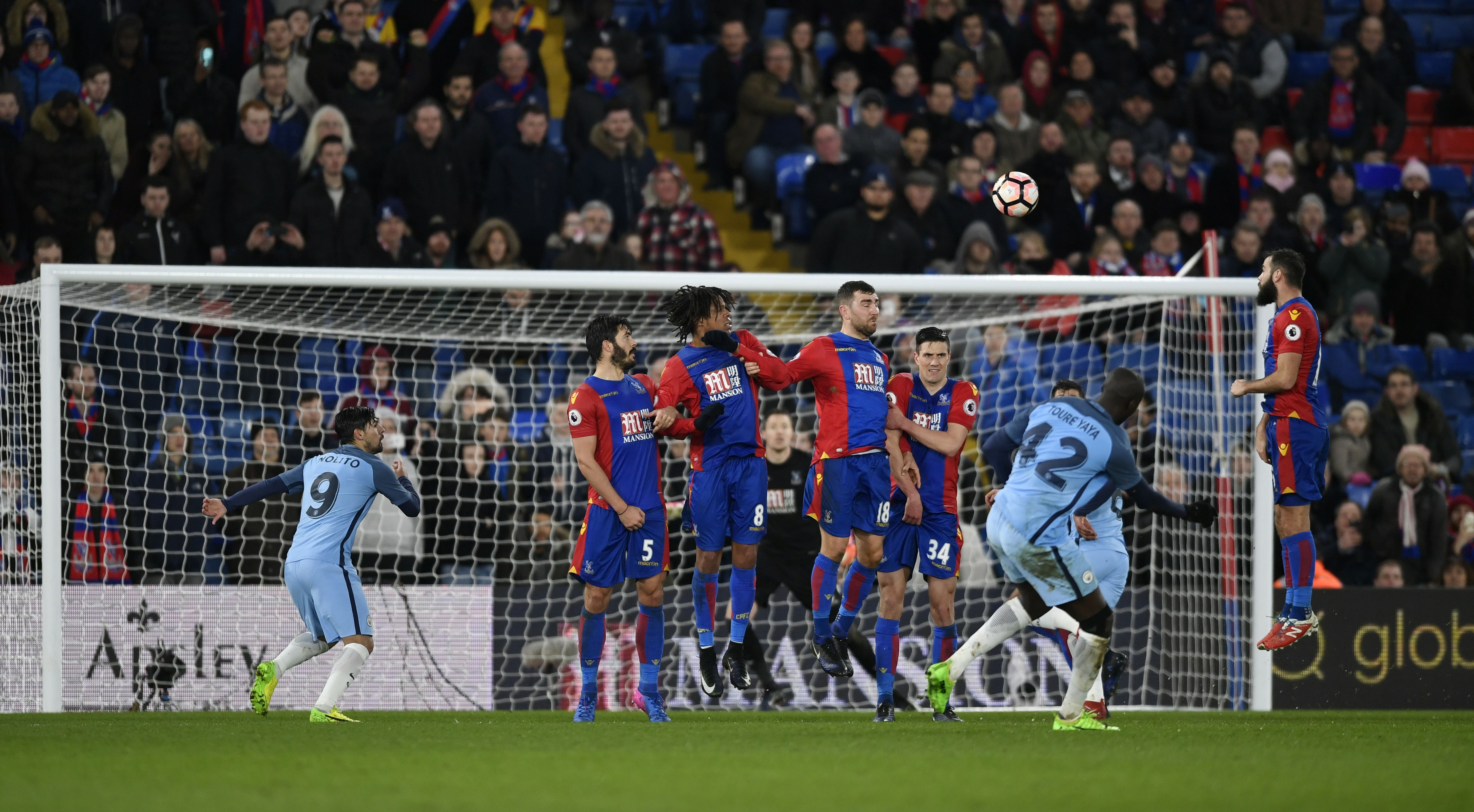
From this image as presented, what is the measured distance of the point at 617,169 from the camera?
14.1m

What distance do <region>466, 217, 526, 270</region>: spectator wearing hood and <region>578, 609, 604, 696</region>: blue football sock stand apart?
15.2 feet

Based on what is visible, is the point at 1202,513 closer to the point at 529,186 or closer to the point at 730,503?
the point at 730,503

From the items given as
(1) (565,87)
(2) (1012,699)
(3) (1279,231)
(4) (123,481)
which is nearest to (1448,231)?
(3) (1279,231)

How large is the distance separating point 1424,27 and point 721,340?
13.1 meters

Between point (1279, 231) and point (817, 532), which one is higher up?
point (1279, 231)

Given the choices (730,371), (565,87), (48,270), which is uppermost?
(565,87)

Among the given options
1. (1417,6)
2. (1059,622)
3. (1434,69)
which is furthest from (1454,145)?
(1059,622)

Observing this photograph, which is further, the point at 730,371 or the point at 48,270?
the point at 48,270

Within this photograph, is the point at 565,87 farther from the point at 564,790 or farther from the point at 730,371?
the point at 564,790

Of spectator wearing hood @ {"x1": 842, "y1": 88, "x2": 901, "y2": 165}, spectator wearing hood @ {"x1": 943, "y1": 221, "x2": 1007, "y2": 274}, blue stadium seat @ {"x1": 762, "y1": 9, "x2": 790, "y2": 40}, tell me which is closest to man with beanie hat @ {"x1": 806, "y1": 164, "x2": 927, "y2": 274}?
spectator wearing hood @ {"x1": 943, "y1": 221, "x2": 1007, "y2": 274}

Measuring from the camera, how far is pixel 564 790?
5727mm

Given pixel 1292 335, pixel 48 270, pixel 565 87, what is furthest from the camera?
pixel 565 87

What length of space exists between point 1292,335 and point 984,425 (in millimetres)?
4040

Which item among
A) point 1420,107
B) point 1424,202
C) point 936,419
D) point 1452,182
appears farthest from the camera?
point 1420,107
